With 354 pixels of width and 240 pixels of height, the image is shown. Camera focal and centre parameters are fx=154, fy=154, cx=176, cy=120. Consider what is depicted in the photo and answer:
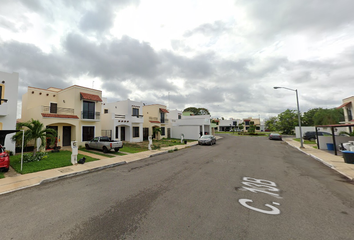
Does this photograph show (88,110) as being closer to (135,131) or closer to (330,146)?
(135,131)

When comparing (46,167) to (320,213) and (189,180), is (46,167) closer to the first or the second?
(189,180)

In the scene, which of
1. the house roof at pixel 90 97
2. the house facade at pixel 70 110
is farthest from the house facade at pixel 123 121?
the house roof at pixel 90 97

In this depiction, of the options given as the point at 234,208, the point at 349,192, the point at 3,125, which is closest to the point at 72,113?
the point at 3,125

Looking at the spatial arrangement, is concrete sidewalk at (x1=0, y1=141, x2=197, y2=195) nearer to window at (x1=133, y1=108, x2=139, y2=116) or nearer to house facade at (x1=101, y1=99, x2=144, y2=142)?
house facade at (x1=101, y1=99, x2=144, y2=142)

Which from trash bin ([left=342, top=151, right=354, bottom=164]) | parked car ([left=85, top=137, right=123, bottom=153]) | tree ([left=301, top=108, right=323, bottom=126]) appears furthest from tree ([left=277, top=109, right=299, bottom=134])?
parked car ([left=85, top=137, right=123, bottom=153])

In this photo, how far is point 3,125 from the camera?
1309 cm

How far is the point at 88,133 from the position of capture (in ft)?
63.5

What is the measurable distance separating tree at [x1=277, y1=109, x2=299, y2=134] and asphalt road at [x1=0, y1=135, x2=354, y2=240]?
153 feet

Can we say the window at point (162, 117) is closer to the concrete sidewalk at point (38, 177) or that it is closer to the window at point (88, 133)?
the window at point (88, 133)

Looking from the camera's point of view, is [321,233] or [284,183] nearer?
[321,233]

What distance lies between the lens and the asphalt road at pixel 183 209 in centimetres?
364

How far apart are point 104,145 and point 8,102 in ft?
28.8

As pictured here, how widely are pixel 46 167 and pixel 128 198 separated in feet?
25.5

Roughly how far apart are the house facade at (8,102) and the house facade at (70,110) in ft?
9.28
